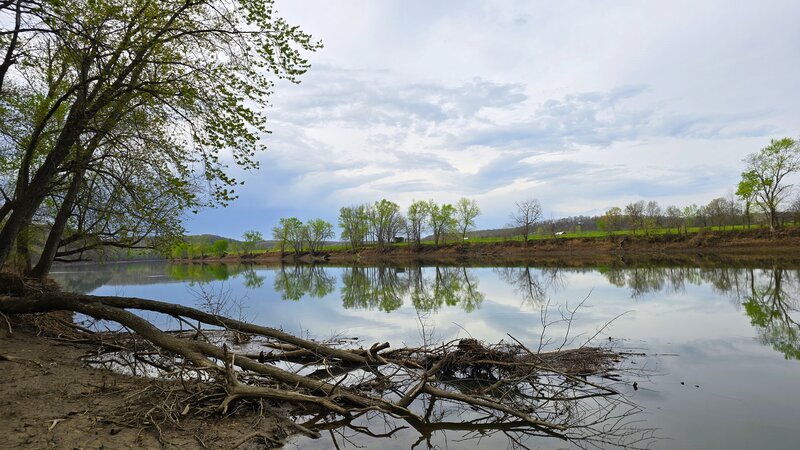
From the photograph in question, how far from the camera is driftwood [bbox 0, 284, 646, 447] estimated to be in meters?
6.04

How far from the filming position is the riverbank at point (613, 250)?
46.1m

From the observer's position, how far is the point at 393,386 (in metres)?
7.77

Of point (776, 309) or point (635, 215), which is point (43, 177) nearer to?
point (776, 309)

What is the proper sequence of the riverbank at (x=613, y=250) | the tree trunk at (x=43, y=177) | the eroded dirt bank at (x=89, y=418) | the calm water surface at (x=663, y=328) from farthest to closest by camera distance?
the riverbank at (x=613, y=250)
the tree trunk at (x=43, y=177)
the calm water surface at (x=663, y=328)
the eroded dirt bank at (x=89, y=418)

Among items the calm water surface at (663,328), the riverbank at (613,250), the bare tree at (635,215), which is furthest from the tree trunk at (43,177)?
the bare tree at (635,215)

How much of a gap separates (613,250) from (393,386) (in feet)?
214

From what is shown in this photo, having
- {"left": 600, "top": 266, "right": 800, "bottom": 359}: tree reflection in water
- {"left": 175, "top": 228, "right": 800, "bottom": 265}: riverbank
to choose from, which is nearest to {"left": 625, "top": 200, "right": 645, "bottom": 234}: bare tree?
{"left": 175, "top": 228, "right": 800, "bottom": 265}: riverbank

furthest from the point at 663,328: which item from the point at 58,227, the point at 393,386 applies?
the point at 58,227

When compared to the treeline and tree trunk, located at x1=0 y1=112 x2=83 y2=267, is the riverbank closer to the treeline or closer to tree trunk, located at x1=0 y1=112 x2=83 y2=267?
the treeline

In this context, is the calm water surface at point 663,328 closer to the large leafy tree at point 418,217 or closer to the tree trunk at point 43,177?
the tree trunk at point 43,177

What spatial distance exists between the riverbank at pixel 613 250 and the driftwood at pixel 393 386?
3847 cm

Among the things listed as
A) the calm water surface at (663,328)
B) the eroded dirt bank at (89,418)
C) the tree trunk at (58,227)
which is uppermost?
the tree trunk at (58,227)

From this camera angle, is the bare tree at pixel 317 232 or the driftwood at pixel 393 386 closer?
the driftwood at pixel 393 386

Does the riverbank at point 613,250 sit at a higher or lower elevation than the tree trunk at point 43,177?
lower
